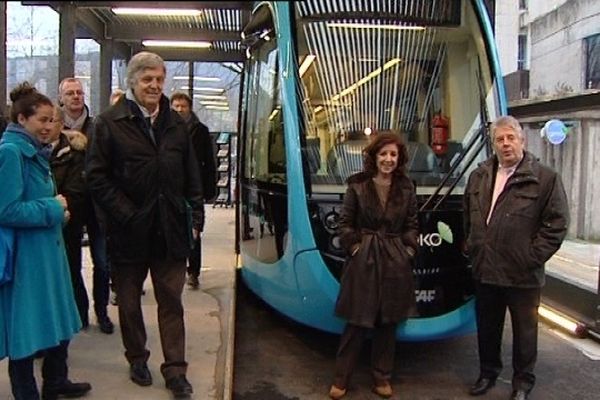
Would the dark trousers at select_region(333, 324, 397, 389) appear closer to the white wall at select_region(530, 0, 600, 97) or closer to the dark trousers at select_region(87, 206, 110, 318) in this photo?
the dark trousers at select_region(87, 206, 110, 318)

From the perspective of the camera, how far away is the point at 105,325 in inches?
200

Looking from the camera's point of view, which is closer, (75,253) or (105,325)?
(75,253)

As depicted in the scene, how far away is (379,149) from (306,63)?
0.94 m

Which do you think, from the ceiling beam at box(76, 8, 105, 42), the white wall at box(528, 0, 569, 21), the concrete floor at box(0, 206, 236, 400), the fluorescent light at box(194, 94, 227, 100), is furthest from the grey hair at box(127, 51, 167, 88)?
the fluorescent light at box(194, 94, 227, 100)

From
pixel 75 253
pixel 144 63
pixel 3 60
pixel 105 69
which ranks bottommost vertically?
pixel 75 253

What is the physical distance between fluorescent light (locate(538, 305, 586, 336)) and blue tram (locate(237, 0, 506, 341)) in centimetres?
179

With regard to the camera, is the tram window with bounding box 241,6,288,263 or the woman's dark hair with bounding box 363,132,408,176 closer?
the woman's dark hair with bounding box 363,132,408,176

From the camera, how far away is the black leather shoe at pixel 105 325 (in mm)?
5070

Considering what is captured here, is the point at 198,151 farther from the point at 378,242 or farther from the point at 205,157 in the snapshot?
the point at 378,242

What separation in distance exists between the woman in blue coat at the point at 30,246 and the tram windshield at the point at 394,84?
5.74ft

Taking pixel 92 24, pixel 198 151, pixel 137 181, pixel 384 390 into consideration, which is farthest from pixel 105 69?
pixel 384 390

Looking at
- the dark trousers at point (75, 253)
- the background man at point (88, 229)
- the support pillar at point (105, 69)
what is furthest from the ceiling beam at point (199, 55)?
the dark trousers at point (75, 253)

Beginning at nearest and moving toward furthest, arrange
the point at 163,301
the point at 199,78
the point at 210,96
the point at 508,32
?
1. the point at 163,301
2. the point at 199,78
3. the point at 508,32
4. the point at 210,96

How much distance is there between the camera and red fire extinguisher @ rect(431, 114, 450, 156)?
4.86 metres
